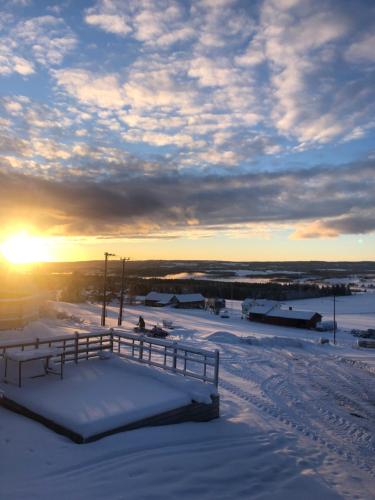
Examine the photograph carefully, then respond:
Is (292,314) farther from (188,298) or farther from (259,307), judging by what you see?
(188,298)

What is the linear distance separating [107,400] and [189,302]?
73375 millimetres

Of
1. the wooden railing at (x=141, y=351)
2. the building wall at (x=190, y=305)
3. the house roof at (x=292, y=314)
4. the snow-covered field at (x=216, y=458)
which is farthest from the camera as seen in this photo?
the building wall at (x=190, y=305)

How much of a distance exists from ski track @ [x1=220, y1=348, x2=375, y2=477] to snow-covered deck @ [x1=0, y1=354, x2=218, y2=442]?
2.56 m

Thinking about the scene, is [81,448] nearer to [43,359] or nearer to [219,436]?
[219,436]

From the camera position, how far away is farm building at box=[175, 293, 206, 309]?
7969 cm

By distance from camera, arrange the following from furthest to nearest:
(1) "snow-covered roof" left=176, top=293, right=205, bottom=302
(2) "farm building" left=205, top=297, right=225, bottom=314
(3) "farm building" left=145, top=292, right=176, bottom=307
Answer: (3) "farm building" left=145, top=292, right=176, bottom=307
(1) "snow-covered roof" left=176, top=293, right=205, bottom=302
(2) "farm building" left=205, top=297, right=225, bottom=314

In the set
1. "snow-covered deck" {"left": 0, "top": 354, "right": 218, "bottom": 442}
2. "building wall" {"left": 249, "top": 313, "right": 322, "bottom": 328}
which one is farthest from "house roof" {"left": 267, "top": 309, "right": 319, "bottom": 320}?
"snow-covered deck" {"left": 0, "top": 354, "right": 218, "bottom": 442}

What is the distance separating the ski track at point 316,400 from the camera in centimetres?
895

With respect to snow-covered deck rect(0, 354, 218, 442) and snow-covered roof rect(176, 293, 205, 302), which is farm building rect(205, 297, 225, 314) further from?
snow-covered deck rect(0, 354, 218, 442)

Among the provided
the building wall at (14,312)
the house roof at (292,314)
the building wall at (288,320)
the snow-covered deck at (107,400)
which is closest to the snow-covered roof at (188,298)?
the building wall at (288,320)

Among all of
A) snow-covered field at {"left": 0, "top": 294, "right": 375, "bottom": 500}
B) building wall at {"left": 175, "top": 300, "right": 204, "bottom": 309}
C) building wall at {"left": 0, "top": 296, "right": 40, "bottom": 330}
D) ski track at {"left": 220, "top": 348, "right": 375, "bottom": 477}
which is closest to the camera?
snow-covered field at {"left": 0, "top": 294, "right": 375, "bottom": 500}

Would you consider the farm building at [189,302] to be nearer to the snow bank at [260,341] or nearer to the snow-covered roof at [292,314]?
the snow-covered roof at [292,314]

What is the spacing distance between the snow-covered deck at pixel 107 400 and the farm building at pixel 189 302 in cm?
6964

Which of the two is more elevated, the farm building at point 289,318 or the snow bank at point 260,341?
the snow bank at point 260,341
